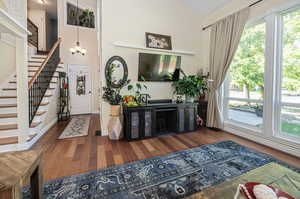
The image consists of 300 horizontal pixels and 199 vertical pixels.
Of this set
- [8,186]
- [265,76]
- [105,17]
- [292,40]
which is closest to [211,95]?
[265,76]

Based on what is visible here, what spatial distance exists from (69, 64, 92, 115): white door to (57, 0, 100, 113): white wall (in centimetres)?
18

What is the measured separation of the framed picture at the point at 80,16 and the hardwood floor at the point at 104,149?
15.9 feet

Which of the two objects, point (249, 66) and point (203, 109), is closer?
point (249, 66)

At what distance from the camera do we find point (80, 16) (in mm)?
6031

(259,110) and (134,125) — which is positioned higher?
(259,110)

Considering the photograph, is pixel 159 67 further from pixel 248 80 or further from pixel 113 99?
pixel 248 80

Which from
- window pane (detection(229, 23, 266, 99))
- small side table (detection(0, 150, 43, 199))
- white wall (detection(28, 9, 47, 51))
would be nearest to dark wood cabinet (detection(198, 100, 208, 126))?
window pane (detection(229, 23, 266, 99))

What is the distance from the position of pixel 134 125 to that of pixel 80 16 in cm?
595

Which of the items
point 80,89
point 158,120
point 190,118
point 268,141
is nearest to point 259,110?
point 268,141

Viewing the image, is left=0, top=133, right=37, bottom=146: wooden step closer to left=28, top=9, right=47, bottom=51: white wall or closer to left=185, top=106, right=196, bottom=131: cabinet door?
left=185, top=106, right=196, bottom=131: cabinet door

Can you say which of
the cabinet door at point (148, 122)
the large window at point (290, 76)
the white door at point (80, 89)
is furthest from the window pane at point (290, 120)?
the white door at point (80, 89)

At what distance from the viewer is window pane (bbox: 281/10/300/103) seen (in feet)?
8.07

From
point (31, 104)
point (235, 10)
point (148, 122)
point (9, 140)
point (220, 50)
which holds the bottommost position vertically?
point (9, 140)

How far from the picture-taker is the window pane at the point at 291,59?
2461mm
